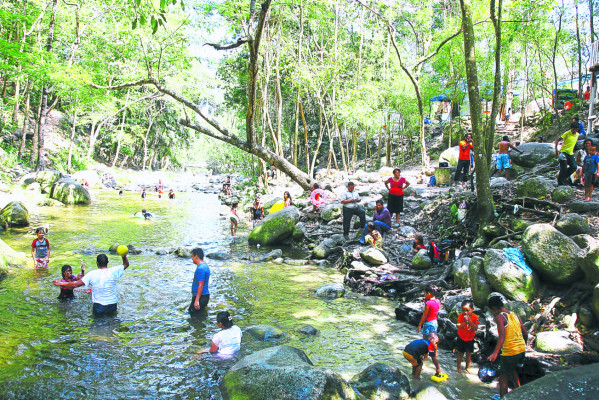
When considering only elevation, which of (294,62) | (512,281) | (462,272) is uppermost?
(294,62)

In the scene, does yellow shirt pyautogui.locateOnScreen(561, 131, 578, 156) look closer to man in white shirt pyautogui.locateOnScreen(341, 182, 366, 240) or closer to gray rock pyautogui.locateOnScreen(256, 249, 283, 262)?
man in white shirt pyautogui.locateOnScreen(341, 182, 366, 240)

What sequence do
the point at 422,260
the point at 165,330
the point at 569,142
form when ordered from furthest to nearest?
1. the point at 569,142
2. the point at 422,260
3. the point at 165,330

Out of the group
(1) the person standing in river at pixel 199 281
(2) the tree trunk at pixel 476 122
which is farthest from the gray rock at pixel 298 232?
(1) the person standing in river at pixel 199 281

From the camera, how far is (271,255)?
12734 millimetres

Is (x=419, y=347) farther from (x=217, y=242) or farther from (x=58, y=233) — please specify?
Result: (x=58, y=233)

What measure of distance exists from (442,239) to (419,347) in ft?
16.7

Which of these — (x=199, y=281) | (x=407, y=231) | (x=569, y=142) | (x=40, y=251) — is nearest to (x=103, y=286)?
(x=199, y=281)

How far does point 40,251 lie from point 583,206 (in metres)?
12.6

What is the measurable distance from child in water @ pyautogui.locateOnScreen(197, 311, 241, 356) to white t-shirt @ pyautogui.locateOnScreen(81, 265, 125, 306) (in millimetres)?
2221

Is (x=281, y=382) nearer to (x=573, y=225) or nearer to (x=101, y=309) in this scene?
(x=101, y=309)

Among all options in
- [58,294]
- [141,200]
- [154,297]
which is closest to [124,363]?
[154,297]

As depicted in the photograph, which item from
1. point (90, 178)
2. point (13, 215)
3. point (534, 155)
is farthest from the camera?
point (90, 178)

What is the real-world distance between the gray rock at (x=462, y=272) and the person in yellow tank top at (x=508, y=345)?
2640 mm

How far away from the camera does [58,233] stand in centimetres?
1497
